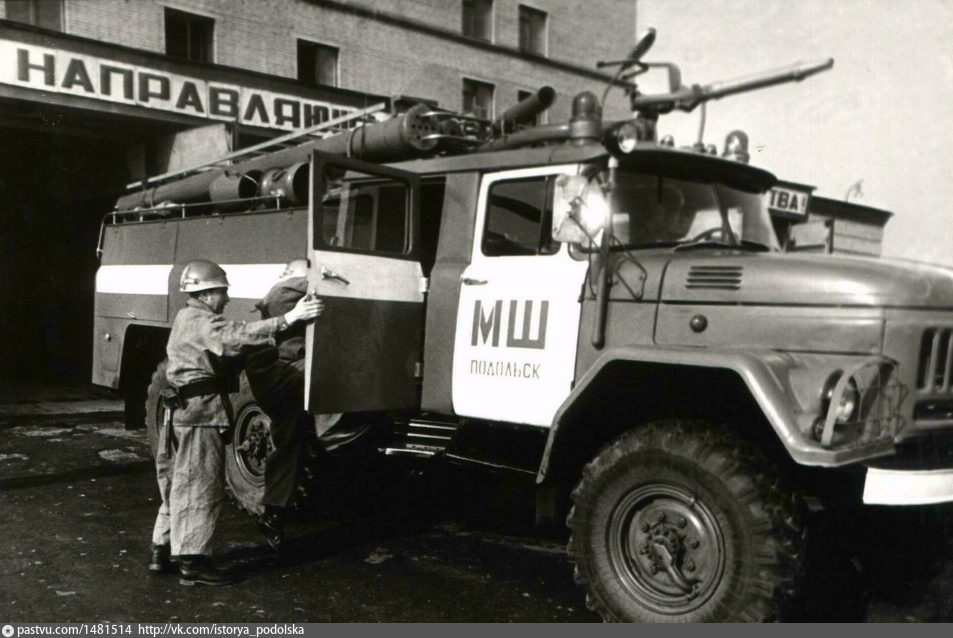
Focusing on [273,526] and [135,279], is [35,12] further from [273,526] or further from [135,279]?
[273,526]

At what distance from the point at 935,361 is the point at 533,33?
17.7m

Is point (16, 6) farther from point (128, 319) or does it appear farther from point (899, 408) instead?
point (899, 408)

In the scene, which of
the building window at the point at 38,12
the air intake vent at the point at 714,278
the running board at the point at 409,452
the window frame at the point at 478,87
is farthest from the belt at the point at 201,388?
the window frame at the point at 478,87

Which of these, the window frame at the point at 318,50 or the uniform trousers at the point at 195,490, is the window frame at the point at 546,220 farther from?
the window frame at the point at 318,50

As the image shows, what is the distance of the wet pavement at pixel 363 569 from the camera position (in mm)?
4250

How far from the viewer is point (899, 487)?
3502 millimetres

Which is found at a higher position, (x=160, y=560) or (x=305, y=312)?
(x=305, y=312)

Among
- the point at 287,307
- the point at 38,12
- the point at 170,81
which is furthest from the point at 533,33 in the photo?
the point at 287,307

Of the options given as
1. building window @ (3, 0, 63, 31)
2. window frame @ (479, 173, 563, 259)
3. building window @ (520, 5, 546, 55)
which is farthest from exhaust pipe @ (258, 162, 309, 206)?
building window @ (520, 5, 546, 55)

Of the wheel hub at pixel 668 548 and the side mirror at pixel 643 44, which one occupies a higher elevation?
the side mirror at pixel 643 44

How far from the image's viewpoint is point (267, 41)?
53.4ft

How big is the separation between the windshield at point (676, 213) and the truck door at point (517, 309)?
314mm
